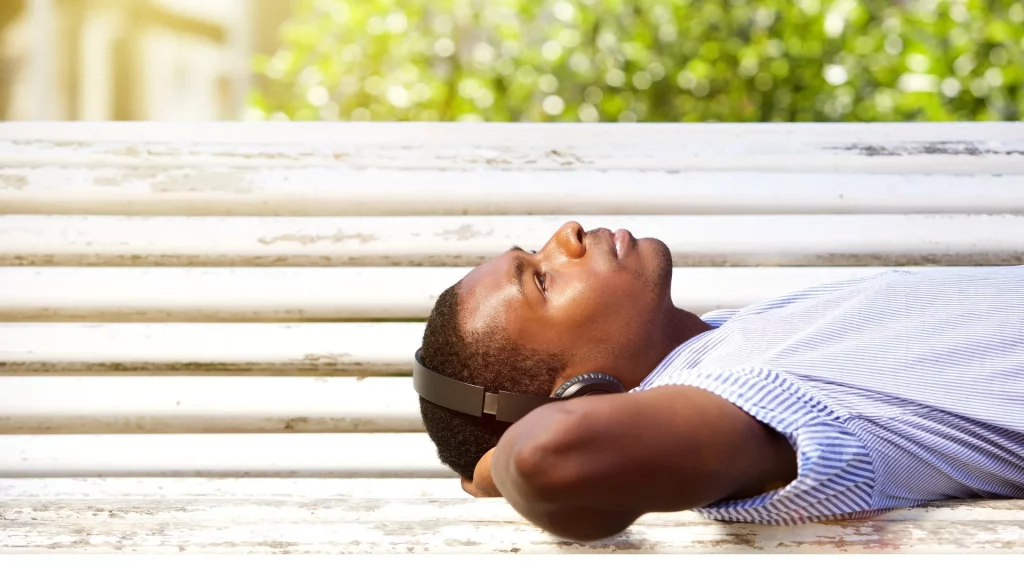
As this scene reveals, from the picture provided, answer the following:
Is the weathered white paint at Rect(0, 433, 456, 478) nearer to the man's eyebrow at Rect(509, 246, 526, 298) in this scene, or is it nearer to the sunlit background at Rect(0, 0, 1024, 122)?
A: the man's eyebrow at Rect(509, 246, 526, 298)

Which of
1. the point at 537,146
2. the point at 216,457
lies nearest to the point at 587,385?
the point at 216,457

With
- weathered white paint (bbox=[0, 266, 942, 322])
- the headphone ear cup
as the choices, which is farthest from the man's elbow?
weathered white paint (bbox=[0, 266, 942, 322])

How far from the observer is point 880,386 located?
58.9 inches

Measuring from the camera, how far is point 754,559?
1230 millimetres

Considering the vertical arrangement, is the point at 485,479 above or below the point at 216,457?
above

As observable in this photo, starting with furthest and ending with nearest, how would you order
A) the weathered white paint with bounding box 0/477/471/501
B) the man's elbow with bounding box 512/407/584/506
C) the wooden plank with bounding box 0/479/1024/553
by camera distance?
the weathered white paint with bounding box 0/477/471/501
the wooden plank with bounding box 0/479/1024/553
the man's elbow with bounding box 512/407/584/506

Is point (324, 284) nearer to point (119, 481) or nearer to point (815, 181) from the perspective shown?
point (119, 481)

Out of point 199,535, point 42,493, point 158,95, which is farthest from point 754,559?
point 158,95

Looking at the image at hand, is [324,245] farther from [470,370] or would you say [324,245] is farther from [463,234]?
[470,370]

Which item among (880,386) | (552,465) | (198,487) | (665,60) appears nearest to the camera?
(552,465)

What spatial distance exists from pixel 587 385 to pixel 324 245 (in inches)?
46.3

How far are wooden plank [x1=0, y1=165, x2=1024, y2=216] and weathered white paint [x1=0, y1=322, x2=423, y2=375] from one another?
371mm

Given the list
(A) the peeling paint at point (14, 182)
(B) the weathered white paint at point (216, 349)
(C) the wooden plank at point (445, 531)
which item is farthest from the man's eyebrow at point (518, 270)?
(A) the peeling paint at point (14, 182)

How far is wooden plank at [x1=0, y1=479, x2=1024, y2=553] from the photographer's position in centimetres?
126
